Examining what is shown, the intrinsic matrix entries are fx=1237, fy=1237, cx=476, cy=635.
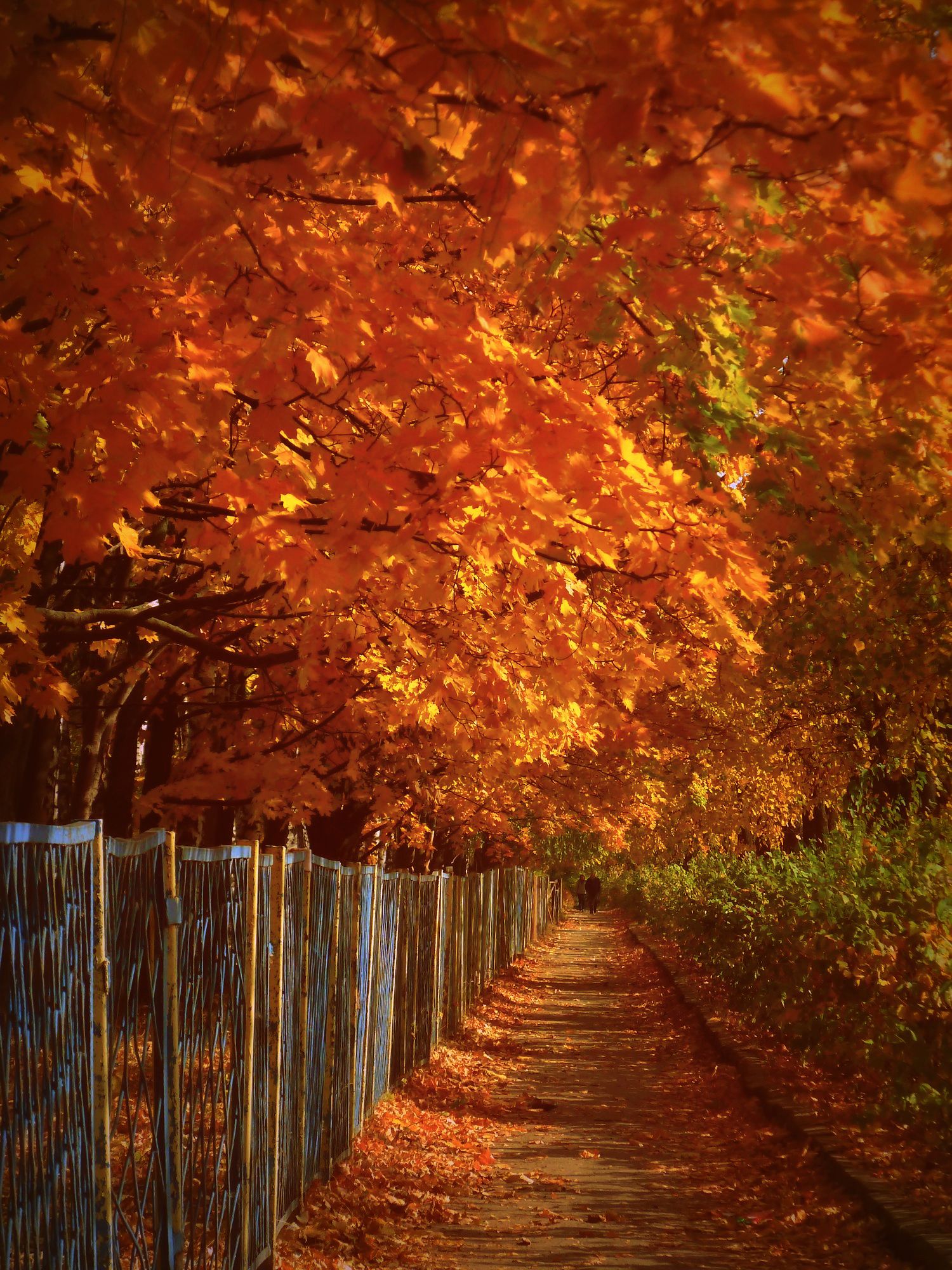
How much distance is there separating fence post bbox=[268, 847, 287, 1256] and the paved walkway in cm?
100

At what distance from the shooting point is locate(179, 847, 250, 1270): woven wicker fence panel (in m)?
4.73

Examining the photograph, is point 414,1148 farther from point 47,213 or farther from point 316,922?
point 47,213

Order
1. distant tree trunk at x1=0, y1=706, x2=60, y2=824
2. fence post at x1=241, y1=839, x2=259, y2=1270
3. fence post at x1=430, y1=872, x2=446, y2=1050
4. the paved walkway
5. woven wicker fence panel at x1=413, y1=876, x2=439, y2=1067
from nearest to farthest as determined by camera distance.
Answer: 1. fence post at x1=241, y1=839, x2=259, y2=1270
2. the paved walkway
3. distant tree trunk at x1=0, y1=706, x2=60, y2=824
4. woven wicker fence panel at x1=413, y1=876, x2=439, y2=1067
5. fence post at x1=430, y1=872, x2=446, y2=1050

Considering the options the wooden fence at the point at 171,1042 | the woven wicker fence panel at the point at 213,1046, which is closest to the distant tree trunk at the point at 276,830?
the wooden fence at the point at 171,1042

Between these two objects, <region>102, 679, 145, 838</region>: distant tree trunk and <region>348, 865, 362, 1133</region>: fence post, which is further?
<region>102, 679, 145, 838</region>: distant tree trunk

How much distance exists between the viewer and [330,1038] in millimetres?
8039

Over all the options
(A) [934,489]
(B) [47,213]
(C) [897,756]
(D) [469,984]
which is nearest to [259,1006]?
(B) [47,213]

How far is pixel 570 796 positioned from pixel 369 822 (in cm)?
385

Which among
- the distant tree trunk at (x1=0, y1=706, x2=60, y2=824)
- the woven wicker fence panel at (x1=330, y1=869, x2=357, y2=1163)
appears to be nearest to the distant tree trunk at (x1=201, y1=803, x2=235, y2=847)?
the distant tree trunk at (x1=0, y1=706, x2=60, y2=824)

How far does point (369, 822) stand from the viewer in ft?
68.4

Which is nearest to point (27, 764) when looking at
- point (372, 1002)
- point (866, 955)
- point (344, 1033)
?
point (372, 1002)

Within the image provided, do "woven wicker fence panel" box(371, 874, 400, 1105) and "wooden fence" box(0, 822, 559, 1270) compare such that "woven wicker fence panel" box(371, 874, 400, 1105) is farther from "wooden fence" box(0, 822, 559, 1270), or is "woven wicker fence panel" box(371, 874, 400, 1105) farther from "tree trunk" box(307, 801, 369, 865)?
"tree trunk" box(307, 801, 369, 865)

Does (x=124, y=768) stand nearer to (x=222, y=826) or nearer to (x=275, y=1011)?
(x=222, y=826)

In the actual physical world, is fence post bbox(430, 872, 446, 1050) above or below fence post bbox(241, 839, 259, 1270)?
below
